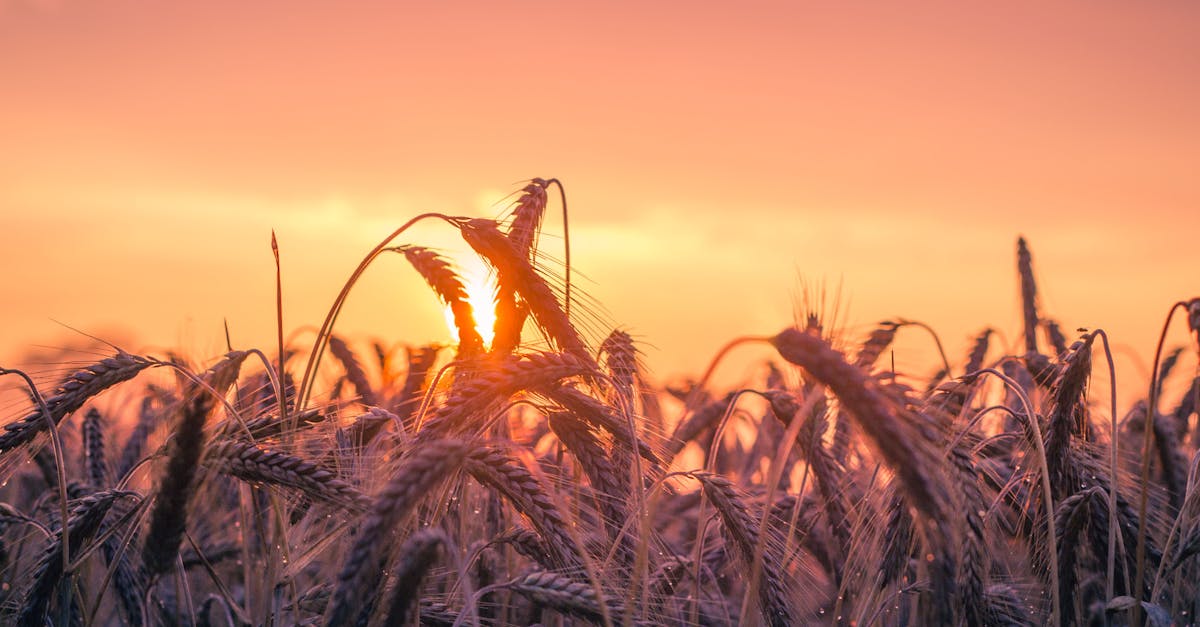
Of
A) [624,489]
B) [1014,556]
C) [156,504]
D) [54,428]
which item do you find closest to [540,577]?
[624,489]

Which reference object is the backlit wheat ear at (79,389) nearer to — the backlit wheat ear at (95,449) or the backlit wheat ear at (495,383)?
the backlit wheat ear at (495,383)

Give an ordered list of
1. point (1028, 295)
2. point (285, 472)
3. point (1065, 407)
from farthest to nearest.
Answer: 1. point (1028, 295)
2. point (1065, 407)
3. point (285, 472)

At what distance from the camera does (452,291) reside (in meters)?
3.19

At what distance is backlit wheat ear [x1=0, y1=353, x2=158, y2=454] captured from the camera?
2980 mm

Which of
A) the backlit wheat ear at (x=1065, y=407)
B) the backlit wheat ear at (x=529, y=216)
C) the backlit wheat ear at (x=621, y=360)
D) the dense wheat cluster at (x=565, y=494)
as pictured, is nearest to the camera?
the dense wheat cluster at (x=565, y=494)

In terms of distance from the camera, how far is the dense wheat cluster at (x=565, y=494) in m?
2.42

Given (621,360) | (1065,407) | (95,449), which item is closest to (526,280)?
(621,360)

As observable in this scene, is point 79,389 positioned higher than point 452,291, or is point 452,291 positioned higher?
point 452,291

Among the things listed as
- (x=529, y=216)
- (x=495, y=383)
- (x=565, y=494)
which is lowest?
(x=565, y=494)

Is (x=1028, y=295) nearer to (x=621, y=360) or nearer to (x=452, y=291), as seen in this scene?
(x=621, y=360)

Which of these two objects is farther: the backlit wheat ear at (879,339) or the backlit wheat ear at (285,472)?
the backlit wheat ear at (879,339)

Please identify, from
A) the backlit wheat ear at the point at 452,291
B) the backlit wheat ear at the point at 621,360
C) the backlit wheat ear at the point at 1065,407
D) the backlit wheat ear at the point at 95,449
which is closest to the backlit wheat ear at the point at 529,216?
the backlit wheat ear at the point at 452,291

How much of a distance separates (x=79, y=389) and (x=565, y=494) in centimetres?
169

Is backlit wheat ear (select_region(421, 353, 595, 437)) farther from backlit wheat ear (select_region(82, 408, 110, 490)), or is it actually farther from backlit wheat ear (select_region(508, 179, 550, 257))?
backlit wheat ear (select_region(82, 408, 110, 490))
